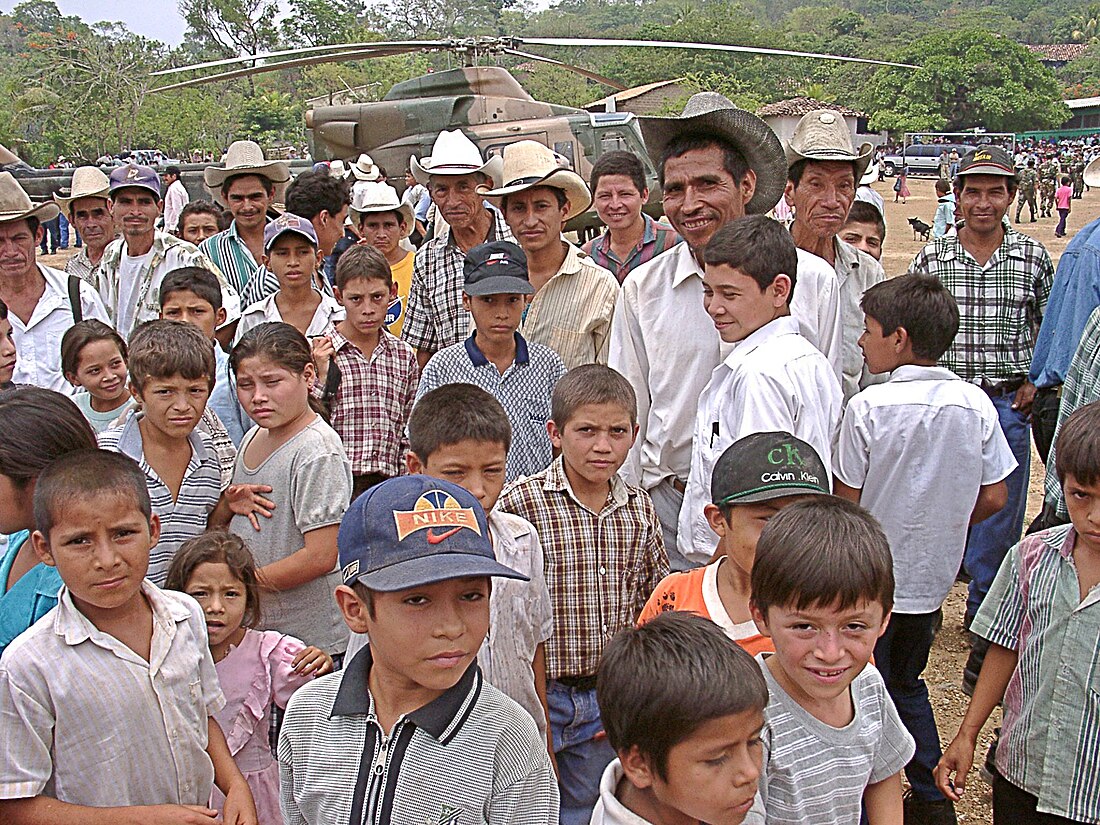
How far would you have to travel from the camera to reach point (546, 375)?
3.74 m

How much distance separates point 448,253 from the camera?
468 centimetres

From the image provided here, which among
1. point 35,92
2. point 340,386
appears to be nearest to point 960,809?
point 340,386

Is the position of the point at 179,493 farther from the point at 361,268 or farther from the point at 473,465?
the point at 361,268

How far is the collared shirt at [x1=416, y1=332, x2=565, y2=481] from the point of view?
3.66 metres

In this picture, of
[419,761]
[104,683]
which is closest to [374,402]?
[104,683]

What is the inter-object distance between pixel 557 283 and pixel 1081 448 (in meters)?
2.37

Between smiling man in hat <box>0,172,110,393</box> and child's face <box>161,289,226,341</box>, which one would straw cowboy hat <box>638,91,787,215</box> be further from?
smiling man in hat <box>0,172,110,393</box>

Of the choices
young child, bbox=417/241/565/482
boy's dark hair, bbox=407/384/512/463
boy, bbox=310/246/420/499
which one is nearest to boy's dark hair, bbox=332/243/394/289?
boy, bbox=310/246/420/499

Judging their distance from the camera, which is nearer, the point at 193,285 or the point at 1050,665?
the point at 1050,665

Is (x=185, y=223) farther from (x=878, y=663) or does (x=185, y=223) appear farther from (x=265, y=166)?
(x=878, y=663)

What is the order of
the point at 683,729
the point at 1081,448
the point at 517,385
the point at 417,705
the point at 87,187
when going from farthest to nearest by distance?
the point at 87,187, the point at 517,385, the point at 1081,448, the point at 417,705, the point at 683,729

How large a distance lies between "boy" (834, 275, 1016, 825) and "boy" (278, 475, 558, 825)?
179cm

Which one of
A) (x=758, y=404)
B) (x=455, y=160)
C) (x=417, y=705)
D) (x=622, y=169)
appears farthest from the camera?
(x=622, y=169)

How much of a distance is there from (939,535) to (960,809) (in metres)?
1.11
